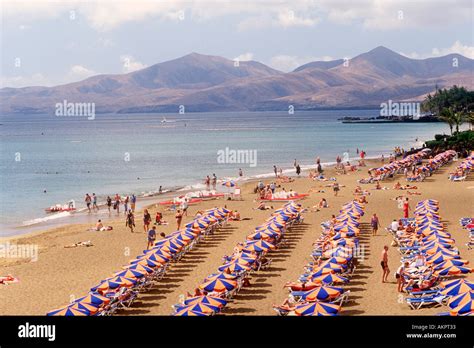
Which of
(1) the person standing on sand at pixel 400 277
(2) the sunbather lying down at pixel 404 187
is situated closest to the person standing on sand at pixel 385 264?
(1) the person standing on sand at pixel 400 277

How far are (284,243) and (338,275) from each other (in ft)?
21.9

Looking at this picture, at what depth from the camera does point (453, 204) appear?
106ft

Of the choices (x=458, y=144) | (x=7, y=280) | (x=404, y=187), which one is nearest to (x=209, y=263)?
(x=7, y=280)

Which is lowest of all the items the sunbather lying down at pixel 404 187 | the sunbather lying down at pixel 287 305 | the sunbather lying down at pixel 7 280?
the sunbather lying down at pixel 7 280

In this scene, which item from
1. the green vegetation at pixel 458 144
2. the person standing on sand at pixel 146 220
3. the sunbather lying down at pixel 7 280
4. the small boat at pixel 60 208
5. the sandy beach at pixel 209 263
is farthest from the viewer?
the green vegetation at pixel 458 144

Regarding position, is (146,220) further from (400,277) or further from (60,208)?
(400,277)

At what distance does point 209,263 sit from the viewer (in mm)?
22047

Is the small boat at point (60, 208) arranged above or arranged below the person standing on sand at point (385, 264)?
below

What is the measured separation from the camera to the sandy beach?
1738cm

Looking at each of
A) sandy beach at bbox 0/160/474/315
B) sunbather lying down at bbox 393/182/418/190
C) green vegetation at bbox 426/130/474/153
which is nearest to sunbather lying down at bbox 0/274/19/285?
sandy beach at bbox 0/160/474/315

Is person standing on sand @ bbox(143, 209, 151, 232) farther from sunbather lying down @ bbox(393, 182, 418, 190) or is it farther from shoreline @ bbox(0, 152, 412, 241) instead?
sunbather lying down @ bbox(393, 182, 418, 190)

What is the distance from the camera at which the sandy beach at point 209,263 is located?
17.4m

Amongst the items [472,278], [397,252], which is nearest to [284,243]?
[397,252]

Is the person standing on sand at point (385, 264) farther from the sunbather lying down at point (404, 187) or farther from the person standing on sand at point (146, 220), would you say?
the sunbather lying down at point (404, 187)
